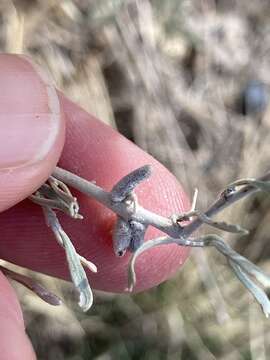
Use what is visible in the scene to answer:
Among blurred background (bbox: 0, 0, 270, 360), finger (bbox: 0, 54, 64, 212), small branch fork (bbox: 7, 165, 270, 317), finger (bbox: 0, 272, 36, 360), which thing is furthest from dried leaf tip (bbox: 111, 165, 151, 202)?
blurred background (bbox: 0, 0, 270, 360)

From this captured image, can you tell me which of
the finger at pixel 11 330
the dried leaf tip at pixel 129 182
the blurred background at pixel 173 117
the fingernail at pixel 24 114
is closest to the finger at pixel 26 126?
the fingernail at pixel 24 114

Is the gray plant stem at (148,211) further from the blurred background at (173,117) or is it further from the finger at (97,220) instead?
the blurred background at (173,117)

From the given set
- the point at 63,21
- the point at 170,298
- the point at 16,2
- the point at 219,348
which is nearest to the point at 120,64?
the point at 63,21

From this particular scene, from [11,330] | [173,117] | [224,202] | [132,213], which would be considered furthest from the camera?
[173,117]

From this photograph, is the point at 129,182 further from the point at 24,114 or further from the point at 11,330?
the point at 11,330

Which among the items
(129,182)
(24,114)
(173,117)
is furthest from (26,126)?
(173,117)

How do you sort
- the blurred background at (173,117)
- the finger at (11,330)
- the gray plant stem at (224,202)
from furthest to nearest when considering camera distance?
the blurred background at (173,117)
the finger at (11,330)
the gray plant stem at (224,202)
